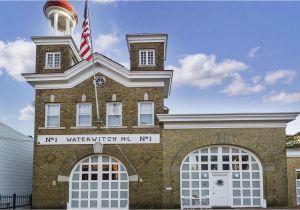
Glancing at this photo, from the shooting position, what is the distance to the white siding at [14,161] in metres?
30.3

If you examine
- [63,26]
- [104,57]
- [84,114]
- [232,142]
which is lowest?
[232,142]

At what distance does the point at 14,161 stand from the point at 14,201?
4327 mm

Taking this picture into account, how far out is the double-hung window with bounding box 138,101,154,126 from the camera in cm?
2769

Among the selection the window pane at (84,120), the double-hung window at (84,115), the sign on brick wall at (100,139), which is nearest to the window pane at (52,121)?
the sign on brick wall at (100,139)

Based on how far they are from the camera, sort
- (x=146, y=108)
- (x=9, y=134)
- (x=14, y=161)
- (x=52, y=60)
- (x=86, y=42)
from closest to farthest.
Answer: (x=86, y=42) → (x=146, y=108) → (x=52, y=60) → (x=9, y=134) → (x=14, y=161)

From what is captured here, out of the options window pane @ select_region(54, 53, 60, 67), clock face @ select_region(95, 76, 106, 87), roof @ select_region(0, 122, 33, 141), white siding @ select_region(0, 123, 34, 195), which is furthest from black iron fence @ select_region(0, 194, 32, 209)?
clock face @ select_region(95, 76, 106, 87)

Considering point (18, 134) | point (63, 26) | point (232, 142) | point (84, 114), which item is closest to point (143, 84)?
point (84, 114)

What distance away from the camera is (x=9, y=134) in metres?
31.6

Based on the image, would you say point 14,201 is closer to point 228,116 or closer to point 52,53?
point 52,53

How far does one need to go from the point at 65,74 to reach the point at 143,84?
5111 mm

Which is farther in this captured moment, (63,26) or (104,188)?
(63,26)

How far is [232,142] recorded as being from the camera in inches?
1056

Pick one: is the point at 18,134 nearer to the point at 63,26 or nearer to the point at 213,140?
the point at 63,26

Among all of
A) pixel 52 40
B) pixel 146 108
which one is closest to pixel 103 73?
pixel 146 108
